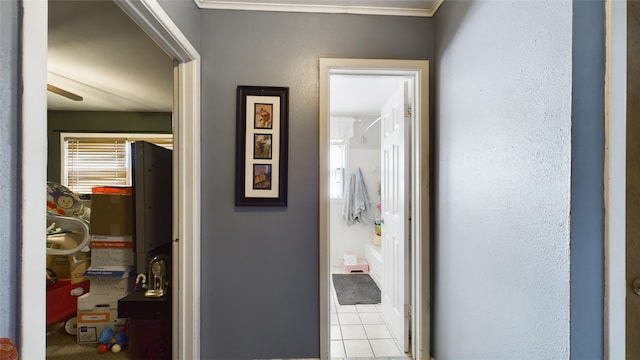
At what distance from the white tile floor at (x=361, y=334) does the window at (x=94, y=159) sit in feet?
12.0

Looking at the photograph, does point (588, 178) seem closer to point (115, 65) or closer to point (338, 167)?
point (115, 65)

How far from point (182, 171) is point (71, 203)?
1.42 meters

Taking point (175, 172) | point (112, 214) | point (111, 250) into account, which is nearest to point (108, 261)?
point (111, 250)

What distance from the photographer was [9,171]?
0.62m

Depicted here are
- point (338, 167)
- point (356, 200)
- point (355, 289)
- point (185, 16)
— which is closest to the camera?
point (185, 16)

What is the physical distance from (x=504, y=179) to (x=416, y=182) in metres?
0.78

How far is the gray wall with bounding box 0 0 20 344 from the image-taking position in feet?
2.01

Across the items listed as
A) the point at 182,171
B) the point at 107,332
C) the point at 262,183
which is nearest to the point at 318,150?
the point at 262,183

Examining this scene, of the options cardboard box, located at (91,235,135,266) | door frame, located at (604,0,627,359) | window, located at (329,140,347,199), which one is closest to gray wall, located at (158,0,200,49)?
cardboard box, located at (91,235,135,266)

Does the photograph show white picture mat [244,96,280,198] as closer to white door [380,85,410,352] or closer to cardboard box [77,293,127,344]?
white door [380,85,410,352]

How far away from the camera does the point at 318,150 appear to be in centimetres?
191

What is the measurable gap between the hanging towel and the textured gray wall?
3565mm

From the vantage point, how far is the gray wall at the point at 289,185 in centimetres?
186
